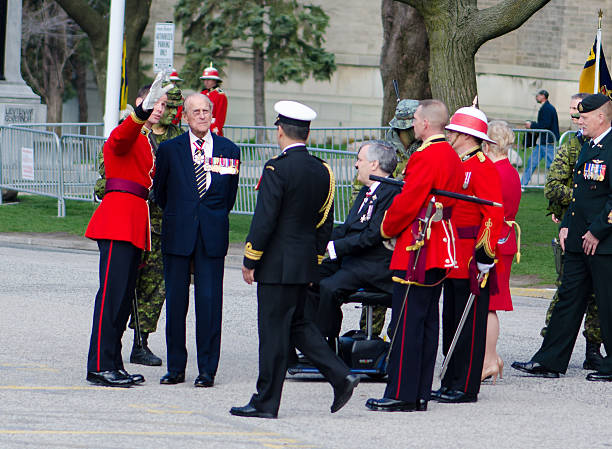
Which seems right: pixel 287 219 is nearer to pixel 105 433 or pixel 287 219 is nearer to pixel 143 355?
pixel 105 433

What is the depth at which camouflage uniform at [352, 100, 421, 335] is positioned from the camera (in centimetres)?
880

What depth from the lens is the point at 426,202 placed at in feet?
23.3

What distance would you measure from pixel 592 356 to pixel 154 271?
11.4ft

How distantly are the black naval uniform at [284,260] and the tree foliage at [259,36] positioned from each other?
1223 inches

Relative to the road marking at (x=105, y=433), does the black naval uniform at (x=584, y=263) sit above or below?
above

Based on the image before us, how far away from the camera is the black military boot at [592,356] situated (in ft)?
29.8

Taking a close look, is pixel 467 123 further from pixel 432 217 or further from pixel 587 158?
pixel 587 158

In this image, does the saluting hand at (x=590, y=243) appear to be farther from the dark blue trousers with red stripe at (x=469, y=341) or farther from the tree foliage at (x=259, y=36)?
the tree foliage at (x=259, y=36)

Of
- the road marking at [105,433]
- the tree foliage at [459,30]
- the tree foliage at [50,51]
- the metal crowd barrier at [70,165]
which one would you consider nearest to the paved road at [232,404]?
the road marking at [105,433]

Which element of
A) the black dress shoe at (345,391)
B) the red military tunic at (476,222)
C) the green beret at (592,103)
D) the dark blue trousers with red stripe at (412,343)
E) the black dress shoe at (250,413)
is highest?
the green beret at (592,103)

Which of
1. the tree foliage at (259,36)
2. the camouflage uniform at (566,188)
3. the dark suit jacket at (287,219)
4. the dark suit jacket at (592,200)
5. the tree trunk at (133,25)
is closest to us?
the dark suit jacket at (287,219)

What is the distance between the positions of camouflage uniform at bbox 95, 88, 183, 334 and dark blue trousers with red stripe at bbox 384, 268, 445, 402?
2.21 metres

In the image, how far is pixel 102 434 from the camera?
249 inches

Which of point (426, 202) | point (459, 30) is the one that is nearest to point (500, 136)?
point (426, 202)
